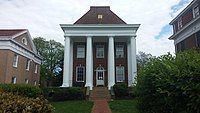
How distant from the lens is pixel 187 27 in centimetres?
3062

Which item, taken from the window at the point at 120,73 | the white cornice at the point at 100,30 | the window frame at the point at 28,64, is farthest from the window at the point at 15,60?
the window at the point at 120,73

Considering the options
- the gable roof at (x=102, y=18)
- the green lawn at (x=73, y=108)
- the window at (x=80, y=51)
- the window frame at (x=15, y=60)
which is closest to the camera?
the green lawn at (x=73, y=108)

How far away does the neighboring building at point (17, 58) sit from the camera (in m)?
28.8

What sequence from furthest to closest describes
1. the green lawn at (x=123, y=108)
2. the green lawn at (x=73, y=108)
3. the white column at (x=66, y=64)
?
the white column at (x=66, y=64) < the green lawn at (x=73, y=108) < the green lawn at (x=123, y=108)

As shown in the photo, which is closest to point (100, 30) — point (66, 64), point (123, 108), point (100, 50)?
point (100, 50)

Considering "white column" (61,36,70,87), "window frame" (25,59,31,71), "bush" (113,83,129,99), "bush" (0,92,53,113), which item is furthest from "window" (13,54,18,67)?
"bush" (0,92,53,113)

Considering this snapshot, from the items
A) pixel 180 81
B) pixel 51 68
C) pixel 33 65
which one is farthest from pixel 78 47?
pixel 180 81

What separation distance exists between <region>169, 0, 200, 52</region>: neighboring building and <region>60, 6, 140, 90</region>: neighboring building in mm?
6247

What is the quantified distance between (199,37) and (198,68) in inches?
922

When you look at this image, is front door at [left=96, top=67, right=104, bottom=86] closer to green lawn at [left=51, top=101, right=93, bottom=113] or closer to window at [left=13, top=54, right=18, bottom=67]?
window at [left=13, top=54, right=18, bottom=67]

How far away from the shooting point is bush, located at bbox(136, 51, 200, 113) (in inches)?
273

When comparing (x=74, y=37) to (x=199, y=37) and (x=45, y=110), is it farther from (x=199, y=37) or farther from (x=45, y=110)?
(x=45, y=110)

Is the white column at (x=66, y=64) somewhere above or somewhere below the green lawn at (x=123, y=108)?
above

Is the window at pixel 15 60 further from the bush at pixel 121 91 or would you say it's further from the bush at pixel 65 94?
the bush at pixel 121 91
